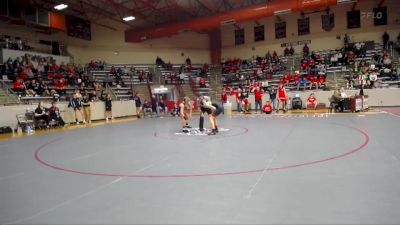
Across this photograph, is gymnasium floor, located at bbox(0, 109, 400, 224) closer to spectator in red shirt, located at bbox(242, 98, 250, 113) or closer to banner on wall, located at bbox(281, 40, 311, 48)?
spectator in red shirt, located at bbox(242, 98, 250, 113)

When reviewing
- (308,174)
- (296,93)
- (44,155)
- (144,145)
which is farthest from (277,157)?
(296,93)

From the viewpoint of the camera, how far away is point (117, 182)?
4980 mm

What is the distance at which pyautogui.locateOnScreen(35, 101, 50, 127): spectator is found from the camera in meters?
14.8

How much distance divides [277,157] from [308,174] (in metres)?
1.33

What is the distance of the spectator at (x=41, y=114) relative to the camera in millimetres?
14797

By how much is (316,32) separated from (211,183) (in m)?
25.9

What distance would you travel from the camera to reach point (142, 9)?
80.9 feet

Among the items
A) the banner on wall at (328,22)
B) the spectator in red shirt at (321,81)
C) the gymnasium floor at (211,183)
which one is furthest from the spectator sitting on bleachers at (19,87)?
the banner on wall at (328,22)

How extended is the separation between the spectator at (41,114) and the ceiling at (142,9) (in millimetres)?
9407

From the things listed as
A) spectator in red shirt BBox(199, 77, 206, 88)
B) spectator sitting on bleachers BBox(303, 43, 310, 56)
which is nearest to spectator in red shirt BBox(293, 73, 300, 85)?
spectator sitting on bleachers BBox(303, 43, 310, 56)

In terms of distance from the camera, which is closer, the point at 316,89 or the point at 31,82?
the point at 31,82

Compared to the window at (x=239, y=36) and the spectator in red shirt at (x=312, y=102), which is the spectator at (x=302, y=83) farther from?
the window at (x=239, y=36)

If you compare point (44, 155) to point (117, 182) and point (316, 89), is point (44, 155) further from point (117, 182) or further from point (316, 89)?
point (316, 89)

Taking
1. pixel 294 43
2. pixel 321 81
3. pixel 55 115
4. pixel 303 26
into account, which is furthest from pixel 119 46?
pixel 321 81
